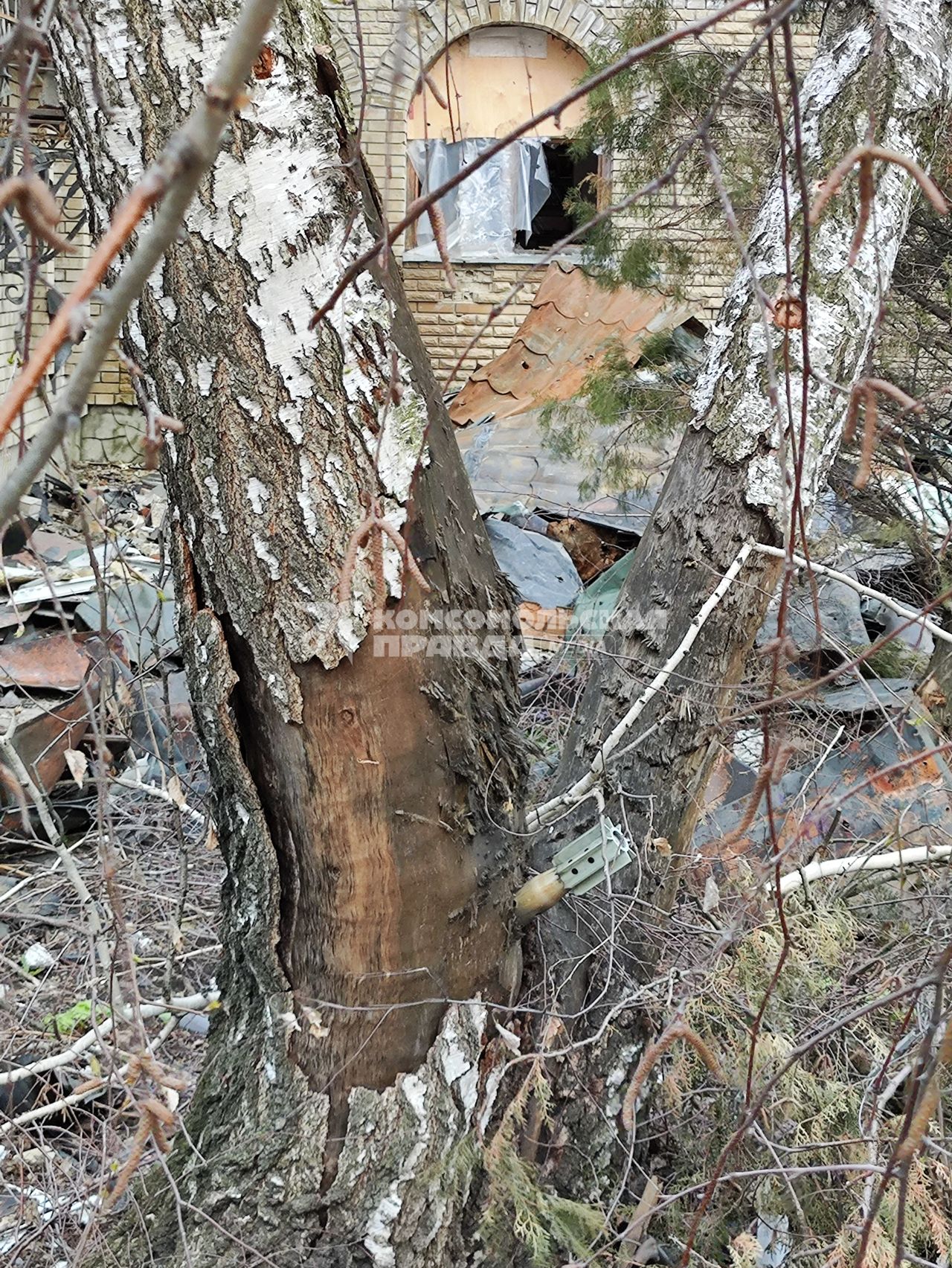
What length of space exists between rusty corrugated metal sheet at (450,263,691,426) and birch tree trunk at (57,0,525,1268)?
5389mm

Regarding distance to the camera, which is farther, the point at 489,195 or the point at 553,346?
the point at 489,195

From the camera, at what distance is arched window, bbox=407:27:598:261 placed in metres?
9.20

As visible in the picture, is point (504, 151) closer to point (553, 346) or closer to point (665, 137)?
point (553, 346)

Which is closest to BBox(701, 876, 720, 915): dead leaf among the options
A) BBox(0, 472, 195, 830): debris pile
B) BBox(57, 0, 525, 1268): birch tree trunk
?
BBox(57, 0, 525, 1268): birch tree trunk

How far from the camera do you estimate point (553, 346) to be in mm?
7477

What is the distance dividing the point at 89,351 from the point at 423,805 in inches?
47.1

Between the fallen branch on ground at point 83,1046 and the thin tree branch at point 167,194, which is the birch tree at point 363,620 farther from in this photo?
the thin tree branch at point 167,194

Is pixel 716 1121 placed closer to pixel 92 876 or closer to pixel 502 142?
pixel 502 142

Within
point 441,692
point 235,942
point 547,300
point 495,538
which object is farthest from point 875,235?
point 547,300

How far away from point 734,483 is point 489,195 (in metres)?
8.57

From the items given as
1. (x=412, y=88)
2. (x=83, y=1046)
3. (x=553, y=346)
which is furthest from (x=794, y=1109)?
(x=412, y=88)

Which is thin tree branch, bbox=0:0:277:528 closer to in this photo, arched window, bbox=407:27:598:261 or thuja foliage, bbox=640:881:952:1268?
thuja foliage, bbox=640:881:952:1268

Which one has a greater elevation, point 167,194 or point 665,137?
point 665,137

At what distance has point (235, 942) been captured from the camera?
170 centimetres
